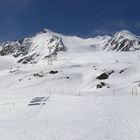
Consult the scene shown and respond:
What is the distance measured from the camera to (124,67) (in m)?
92.1

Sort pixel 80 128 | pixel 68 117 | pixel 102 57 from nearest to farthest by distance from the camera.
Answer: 1. pixel 80 128
2. pixel 68 117
3. pixel 102 57

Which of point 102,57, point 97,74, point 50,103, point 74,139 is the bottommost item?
point 74,139

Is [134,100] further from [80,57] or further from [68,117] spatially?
[80,57]

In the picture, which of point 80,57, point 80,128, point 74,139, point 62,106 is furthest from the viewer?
point 80,57

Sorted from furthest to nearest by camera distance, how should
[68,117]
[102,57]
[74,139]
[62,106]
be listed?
[102,57] → [62,106] → [68,117] → [74,139]

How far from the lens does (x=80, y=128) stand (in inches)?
1232

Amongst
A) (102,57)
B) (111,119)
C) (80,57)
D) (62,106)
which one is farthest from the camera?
(80,57)

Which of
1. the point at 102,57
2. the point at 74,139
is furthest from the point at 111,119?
the point at 102,57

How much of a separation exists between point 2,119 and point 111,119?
12536mm

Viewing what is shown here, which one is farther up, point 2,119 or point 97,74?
point 97,74

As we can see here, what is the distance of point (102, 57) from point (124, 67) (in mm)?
55880

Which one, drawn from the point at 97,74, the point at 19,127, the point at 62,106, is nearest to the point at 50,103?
the point at 62,106

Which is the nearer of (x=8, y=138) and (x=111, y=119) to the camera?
(x=8, y=138)

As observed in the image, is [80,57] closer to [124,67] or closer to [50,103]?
[124,67]
